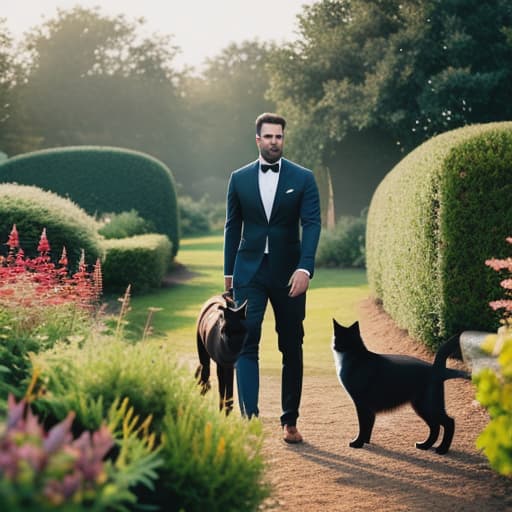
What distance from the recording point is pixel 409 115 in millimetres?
23250

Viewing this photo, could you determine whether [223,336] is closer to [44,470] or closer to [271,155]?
[271,155]

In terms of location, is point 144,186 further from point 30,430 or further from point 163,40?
point 163,40

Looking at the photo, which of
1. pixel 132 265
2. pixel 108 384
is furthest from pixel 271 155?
pixel 132 265

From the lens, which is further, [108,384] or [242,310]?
[242,310]

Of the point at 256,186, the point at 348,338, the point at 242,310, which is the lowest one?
the point at 348,338

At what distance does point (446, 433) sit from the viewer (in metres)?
5.90

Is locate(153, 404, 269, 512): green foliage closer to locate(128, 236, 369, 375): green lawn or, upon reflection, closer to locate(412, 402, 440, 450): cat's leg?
locate(412, 402, 440, 450): cat's leg

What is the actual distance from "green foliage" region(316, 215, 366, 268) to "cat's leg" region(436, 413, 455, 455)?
17.2m

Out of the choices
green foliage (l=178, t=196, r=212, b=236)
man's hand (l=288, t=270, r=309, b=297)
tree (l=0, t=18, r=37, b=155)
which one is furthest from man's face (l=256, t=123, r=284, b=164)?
green foliage (l=178, t=196, r=212, b=236)

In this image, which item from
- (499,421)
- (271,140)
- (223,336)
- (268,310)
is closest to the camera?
(499,421)

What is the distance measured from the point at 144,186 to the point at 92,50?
130 ft

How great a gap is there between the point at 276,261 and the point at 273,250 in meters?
0.09

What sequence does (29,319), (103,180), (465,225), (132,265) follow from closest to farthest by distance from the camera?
(29,319) < (465,225) < (132,265) < (103,180)

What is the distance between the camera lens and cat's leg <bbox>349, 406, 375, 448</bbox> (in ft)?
19.7
